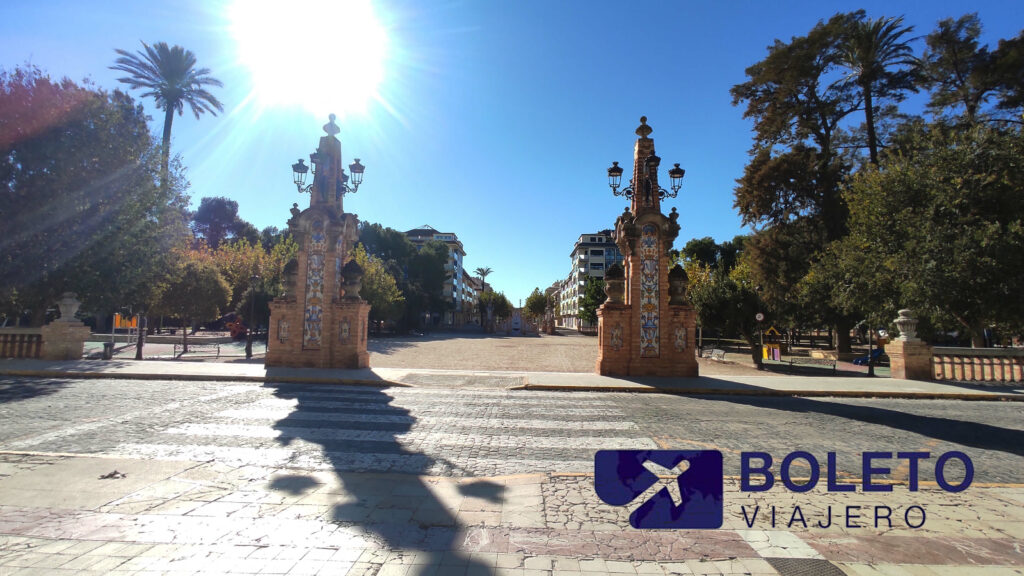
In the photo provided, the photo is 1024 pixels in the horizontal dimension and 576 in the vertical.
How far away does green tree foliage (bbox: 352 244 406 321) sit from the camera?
40844 millimetres

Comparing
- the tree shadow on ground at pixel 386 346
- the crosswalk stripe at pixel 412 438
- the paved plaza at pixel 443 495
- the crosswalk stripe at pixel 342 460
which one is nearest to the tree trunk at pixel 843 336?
the paved plaza at pixel 443 495

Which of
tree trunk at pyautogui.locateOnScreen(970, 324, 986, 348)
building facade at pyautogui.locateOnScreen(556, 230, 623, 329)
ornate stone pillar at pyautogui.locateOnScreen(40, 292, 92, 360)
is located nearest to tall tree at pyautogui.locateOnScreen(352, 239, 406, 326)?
ornate stone pillar at pyautogui.locateOnScreen(40, 292, 92, 360)

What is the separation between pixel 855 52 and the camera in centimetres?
2639

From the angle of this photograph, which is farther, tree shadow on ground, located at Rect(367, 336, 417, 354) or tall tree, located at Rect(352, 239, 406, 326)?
tall tree, located at Rect(352, 239, 406, 326)

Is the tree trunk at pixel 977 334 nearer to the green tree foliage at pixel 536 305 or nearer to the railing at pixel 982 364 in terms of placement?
the railing at pixel 982 364

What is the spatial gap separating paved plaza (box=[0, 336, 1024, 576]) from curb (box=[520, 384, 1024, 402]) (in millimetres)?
2722

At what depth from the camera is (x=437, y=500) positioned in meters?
4.20

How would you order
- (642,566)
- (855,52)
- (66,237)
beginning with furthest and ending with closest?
(855,52) → (66,237) → (642,566)

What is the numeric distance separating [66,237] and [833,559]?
24.1 m

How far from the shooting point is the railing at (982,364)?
14.6 meters

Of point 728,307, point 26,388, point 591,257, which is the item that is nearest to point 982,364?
point 728,307

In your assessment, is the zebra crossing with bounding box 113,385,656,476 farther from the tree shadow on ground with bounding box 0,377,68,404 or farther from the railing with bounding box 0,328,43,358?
A: the railing with bounding box 0,328,43,358

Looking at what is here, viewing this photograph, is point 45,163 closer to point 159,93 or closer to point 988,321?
point 159,93

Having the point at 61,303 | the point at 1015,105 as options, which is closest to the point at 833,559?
the point at 61,303
